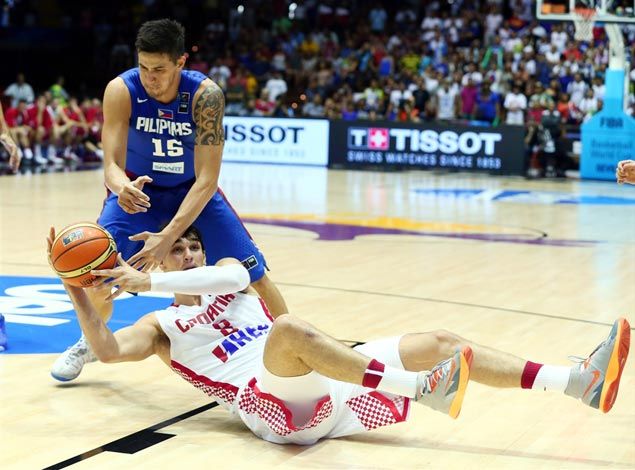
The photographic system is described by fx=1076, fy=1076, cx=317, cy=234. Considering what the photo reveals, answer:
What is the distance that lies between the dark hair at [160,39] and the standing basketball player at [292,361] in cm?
91

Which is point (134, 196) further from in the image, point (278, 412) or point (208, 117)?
point (278, 412)

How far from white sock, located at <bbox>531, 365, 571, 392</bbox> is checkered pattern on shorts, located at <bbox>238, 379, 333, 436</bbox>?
842 millimetres

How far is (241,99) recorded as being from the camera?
24.7 m

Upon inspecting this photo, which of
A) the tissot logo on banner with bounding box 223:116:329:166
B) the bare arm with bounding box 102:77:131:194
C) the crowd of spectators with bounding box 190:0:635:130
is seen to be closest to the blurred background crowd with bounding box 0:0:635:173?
the crowd of spectators with bounding box 190:0:635:130

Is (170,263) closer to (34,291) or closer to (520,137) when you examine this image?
(34,291)

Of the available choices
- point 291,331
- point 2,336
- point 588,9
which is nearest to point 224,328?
point 291,331

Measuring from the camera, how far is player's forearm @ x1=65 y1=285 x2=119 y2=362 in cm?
443

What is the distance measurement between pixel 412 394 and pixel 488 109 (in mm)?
18051

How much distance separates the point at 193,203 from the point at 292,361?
1.35 metres

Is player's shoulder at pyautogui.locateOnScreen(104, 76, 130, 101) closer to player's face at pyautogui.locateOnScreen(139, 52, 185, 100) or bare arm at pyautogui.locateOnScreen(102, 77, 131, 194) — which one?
bare arm at pyautogui.locateOnScreen(102, 77, 131, 194)

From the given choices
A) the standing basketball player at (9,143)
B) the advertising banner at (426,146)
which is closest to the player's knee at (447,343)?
the standing basketball player at (9,143)

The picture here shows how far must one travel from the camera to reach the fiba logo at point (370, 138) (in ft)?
69.4

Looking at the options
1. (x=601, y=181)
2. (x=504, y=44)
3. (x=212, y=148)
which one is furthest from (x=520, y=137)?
(x=212, y=148)

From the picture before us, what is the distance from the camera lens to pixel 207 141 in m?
5.51
